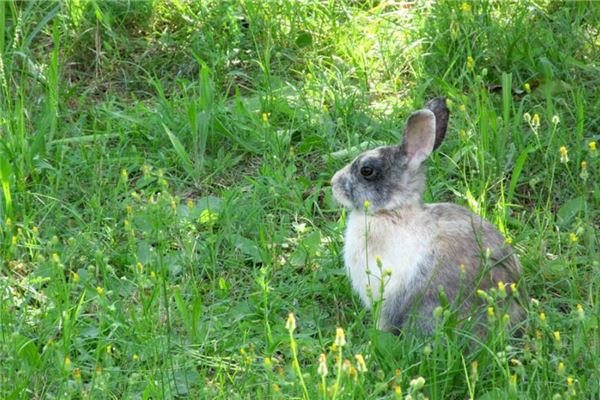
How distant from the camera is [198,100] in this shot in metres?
6.00

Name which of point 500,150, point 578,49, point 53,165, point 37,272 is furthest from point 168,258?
point 578,49

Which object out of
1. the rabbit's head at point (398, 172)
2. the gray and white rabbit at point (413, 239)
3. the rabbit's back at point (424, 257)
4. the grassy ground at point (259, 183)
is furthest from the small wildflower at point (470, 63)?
the rabbit's back at point (424, 257)

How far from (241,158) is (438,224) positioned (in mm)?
1381

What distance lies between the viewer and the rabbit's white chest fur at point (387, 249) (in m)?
4.72

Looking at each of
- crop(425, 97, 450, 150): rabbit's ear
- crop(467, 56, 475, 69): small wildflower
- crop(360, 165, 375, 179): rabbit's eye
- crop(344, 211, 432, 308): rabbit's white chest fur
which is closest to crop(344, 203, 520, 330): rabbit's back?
crop(344, 211, 432, 308): rabbit's white chest fur

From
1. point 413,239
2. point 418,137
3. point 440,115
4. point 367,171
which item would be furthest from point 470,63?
point 413,239

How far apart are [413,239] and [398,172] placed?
27cm

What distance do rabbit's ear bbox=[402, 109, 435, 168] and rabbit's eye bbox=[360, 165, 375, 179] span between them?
0.14 meters

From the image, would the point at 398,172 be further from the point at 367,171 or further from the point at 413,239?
the point at 413,239

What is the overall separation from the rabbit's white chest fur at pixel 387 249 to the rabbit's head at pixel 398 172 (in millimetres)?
62

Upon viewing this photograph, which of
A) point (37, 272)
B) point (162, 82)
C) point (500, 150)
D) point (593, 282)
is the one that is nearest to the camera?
point (593, 282)

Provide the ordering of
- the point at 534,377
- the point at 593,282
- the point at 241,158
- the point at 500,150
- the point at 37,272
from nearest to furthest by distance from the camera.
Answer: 1. the point at 534,377
2. the point at 593,282
3. the point at 37,272
4. the point at 500,150
5. the point at 241,158

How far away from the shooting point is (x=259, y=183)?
5613 millimetres

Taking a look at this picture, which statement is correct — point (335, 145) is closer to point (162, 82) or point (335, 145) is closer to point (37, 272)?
point (162, 82)
